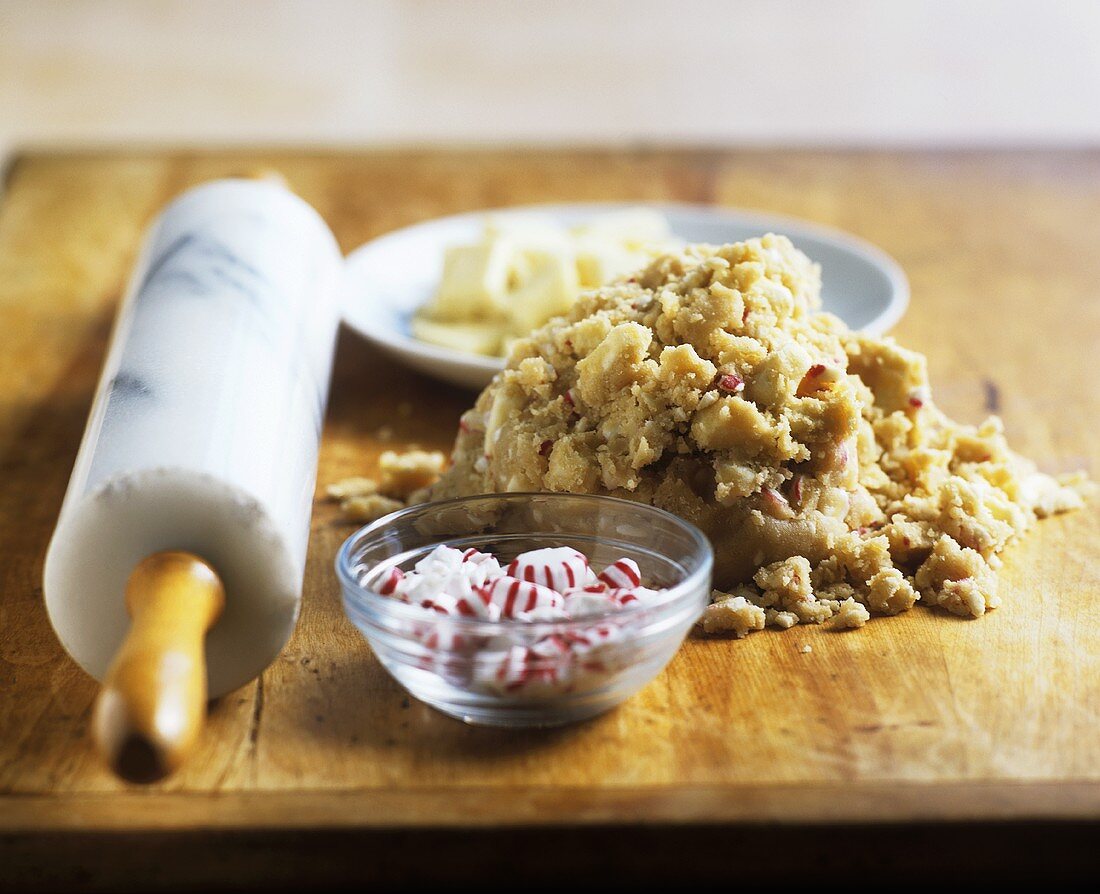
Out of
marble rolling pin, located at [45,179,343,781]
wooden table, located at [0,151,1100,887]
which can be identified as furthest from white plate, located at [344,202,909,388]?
marble rolling pin, located at [45,179,343,781]

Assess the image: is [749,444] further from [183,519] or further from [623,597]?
[183,519]

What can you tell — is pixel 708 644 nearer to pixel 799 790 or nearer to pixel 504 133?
pixel 799 790

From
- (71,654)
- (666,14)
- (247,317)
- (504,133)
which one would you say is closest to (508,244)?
(247,317)

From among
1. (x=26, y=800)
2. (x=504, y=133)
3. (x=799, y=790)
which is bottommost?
(x=504, y=133)

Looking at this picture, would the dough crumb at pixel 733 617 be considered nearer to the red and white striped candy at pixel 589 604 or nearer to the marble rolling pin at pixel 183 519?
the red and white striped candy at pixel 589 604

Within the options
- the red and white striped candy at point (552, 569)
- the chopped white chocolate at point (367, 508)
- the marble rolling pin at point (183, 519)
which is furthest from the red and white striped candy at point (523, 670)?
the chopped white chocolate at point (367, 508)

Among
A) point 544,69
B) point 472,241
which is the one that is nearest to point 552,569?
point 472,241
